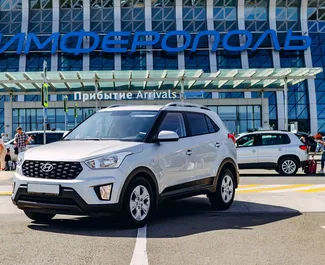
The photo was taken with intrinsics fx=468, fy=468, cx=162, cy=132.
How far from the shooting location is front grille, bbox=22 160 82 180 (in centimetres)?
615

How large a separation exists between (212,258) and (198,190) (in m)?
2.76

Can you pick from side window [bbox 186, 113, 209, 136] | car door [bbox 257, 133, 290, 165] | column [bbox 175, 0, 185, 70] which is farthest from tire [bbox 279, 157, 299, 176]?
column [bbox 175, 0, 185, 70]

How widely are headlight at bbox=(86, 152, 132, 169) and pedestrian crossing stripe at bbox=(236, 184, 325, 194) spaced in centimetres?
546

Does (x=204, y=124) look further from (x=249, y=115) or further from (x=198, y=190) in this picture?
(x=249, y=115)

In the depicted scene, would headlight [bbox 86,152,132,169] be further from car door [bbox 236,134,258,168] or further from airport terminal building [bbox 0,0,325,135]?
airport terminal building [bbox 0,0,325,135]

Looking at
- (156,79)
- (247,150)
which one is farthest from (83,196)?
(156,79)

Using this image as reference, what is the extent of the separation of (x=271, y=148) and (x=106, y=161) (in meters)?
11.1

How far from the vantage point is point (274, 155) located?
1631 cm

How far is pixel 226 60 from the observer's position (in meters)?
49.2

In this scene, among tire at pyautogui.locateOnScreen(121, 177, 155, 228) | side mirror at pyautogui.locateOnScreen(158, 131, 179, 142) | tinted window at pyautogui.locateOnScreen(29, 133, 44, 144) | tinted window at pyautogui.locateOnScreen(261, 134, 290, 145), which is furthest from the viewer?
tinted window at pyautogui.locateOnScreen(29, 133, 44, 144)

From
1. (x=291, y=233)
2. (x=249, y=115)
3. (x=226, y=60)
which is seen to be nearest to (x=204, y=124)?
(x=291, y=233)

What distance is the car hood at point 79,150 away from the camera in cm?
626

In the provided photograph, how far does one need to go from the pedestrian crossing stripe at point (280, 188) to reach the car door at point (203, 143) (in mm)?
3159

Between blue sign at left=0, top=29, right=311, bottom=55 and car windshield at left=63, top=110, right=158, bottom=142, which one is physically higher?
blue sign at left=0, top=29, right=311, bottom=55
